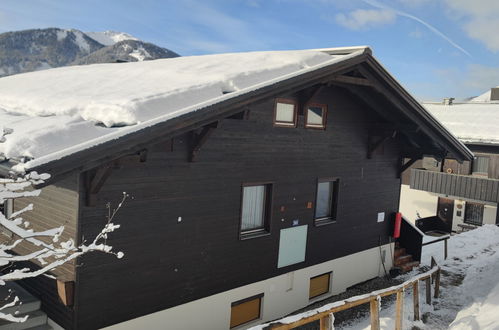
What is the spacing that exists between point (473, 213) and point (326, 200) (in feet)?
53.9

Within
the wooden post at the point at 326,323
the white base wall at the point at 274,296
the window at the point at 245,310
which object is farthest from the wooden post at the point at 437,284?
the wooden post at the point at 326,323

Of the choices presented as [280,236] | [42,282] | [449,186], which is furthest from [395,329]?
[449,186]

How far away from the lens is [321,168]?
11.4 metres

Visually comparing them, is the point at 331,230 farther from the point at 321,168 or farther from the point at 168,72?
the point at 168,72

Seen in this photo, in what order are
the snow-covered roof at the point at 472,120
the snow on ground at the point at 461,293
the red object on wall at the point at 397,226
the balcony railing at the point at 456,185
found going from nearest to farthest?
1. the snow on ground at the point at 461,293
2. the red object on wall at the point at 397,226
3. the balcony railing at the point at 456,185
4. the snow-covered roof at the point at 472,120

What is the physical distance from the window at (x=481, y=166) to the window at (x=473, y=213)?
6.51 ft

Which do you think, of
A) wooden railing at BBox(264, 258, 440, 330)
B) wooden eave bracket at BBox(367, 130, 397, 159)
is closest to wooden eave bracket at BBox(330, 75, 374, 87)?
wooden eave bracket at BBox(367, 130, 397, 159)

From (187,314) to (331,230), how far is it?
5034 millimetres

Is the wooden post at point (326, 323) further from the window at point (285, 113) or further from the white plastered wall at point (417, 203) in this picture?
the white plastered wall at point (417, 203)

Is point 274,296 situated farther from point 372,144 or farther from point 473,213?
point 473,213

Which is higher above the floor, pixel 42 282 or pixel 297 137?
pixel 297 137

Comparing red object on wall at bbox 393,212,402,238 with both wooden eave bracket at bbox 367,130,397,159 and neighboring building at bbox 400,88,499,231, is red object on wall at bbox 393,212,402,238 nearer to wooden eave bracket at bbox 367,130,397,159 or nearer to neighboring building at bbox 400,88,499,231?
wooden eave bracket at bbox 367,130,397,159

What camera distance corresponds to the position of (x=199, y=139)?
8.16 meters

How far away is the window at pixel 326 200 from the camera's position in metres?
11.8
